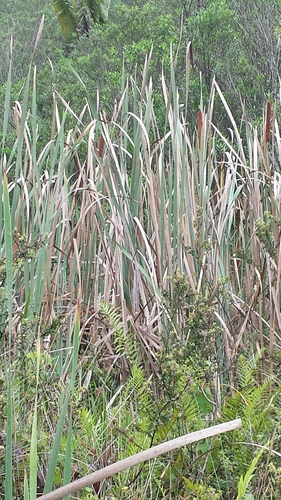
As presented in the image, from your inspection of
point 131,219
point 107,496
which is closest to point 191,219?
point 131,219

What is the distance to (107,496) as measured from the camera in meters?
1.21

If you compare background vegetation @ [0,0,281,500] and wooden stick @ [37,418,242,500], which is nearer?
wooden stick @ [37,418,242,500]

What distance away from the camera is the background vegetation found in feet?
3.95

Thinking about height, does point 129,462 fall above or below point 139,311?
below

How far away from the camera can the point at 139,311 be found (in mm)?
1956

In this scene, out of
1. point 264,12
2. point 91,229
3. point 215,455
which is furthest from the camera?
point 264,12

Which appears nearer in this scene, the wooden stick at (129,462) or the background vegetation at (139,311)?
the wooden stick at (129,462)

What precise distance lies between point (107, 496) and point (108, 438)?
0.23 m

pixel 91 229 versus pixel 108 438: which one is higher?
pixel 91 229

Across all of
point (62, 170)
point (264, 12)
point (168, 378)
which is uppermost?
point (264, 12)

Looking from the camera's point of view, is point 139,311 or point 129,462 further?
point 139,311

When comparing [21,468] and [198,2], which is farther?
[198,2]

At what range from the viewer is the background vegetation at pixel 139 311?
3.95 ft

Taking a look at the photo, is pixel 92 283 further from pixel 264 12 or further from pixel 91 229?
pixel 264 12
